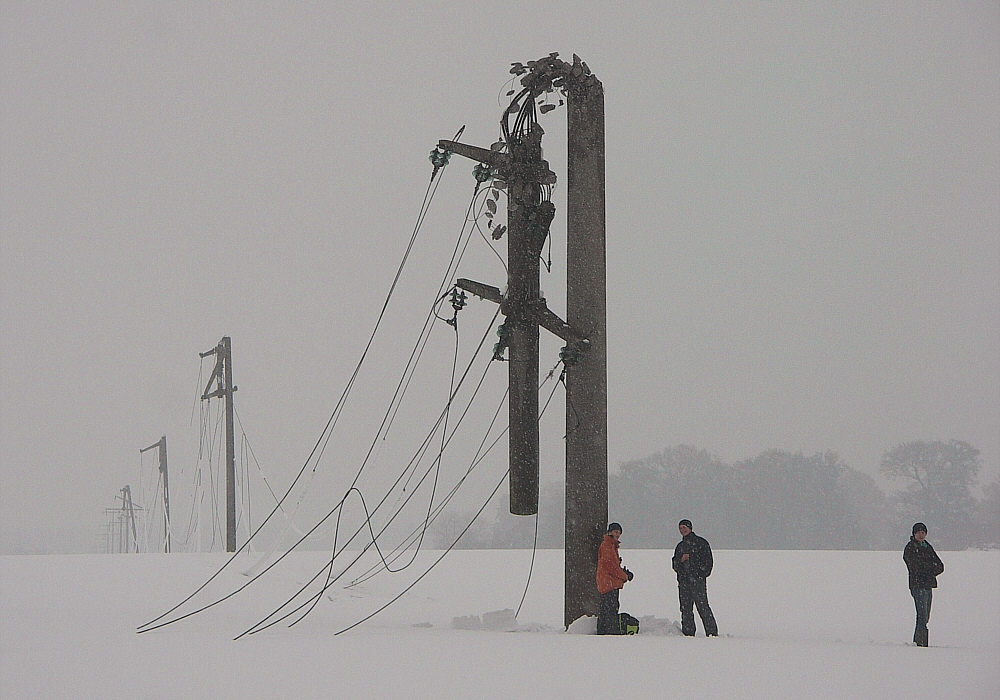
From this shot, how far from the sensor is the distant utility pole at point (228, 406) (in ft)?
59.4

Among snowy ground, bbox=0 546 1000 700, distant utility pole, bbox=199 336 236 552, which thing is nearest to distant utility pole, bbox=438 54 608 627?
snowy ground, bbox=0 546 1000 700

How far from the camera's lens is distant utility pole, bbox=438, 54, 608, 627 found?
8328 mm

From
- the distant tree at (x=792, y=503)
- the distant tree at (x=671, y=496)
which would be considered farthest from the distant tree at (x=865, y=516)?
the distant tree at (x=671, y=496)

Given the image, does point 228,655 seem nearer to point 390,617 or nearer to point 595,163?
point 390,617

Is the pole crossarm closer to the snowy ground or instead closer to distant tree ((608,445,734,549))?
the snowy ground

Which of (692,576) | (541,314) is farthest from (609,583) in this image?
(541,314)

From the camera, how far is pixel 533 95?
8.62 meters

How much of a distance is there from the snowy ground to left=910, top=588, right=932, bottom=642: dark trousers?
0.83 feet

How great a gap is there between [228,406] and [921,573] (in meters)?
14.0

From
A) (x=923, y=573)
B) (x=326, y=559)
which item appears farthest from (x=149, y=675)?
(x=326, y=559)

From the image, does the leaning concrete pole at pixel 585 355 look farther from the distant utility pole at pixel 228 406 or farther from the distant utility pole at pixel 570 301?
the distant utility pole at pixel 228 406

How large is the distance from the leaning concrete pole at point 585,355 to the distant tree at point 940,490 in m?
37.1

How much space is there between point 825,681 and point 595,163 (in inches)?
203

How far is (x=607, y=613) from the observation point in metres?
8.05
